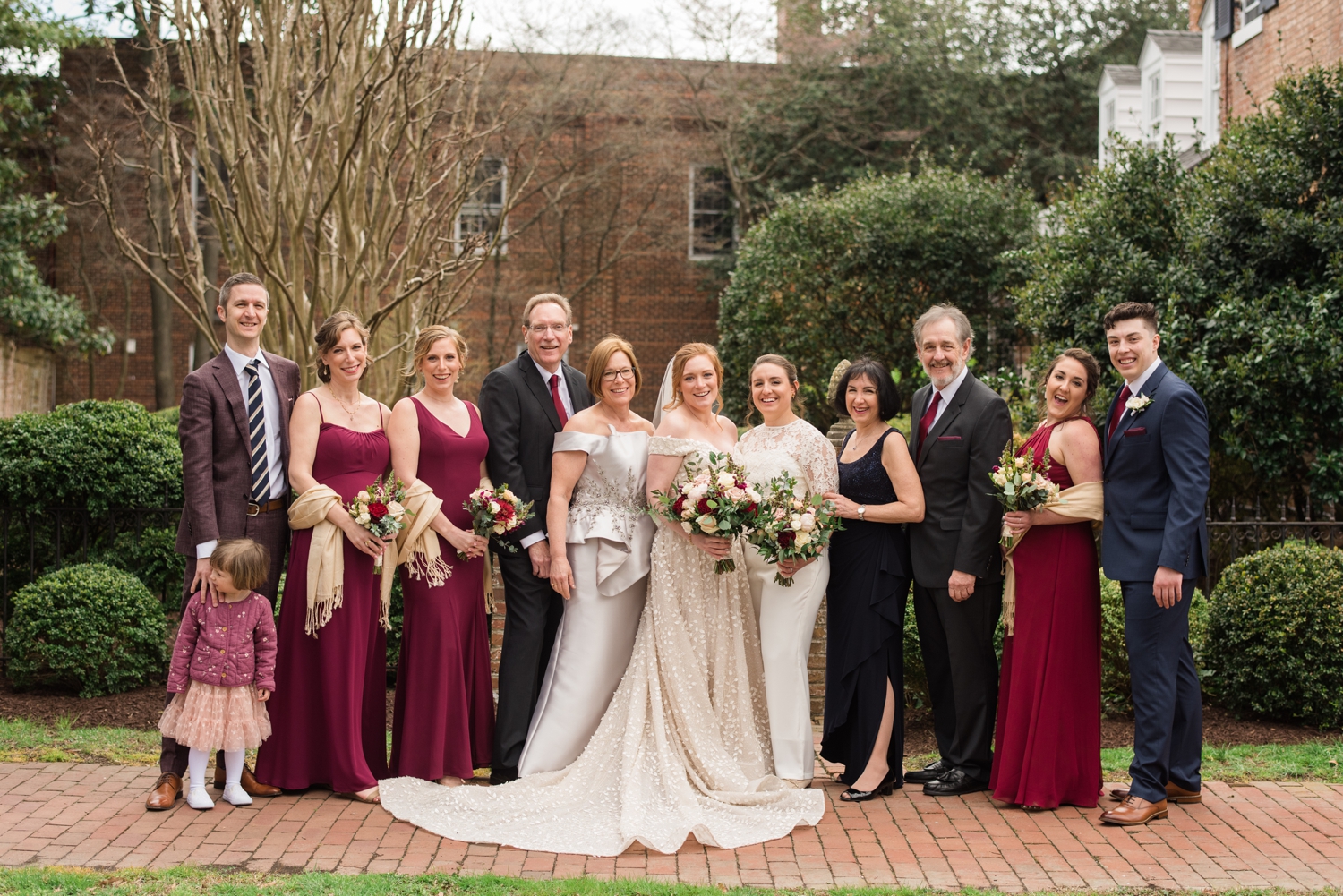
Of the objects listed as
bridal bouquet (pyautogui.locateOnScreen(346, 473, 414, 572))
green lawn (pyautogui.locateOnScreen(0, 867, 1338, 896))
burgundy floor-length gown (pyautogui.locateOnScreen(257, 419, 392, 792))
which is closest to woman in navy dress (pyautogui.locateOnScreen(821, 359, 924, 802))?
green lawn (pyautogui.locateOnScreen(0, 867, 1338, 896))

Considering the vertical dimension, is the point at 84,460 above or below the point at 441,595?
above

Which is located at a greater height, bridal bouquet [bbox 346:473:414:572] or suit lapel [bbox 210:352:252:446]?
suit lapel [bbox 210:352:252:446]

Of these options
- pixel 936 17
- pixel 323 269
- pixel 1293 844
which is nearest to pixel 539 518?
pixel 1293 844

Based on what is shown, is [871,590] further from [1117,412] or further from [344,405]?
[344,405]

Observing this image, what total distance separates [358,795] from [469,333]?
19.3m

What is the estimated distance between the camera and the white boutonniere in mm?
5109

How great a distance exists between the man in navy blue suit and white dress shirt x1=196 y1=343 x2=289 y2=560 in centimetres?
384

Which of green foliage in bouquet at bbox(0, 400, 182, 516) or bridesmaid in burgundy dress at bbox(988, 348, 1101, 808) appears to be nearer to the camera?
bridesmaid in burgundy dress at bbox(988, 348, 1101, 808)

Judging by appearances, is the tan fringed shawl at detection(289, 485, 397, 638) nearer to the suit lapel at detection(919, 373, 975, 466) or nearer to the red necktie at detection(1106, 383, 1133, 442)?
the suit lapel at detection(919, 373, 975, 466)

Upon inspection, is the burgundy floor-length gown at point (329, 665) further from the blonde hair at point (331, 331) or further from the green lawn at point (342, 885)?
the green lawn at point (342, 885)

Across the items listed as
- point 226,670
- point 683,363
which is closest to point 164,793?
point 226,670

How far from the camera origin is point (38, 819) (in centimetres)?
503

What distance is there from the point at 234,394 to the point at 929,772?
381cm

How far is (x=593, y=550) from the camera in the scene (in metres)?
5.55
